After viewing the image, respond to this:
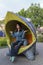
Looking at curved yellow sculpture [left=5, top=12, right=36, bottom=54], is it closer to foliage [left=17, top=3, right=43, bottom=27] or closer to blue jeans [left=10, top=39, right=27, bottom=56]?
blue jeans [left=10, top=39, right=27, bottom=56]

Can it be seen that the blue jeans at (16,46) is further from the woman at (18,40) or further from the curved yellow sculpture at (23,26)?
the curved yellow sculpture at (23,26)

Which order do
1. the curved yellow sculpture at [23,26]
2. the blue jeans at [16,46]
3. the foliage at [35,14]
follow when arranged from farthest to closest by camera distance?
the foliage at [35,14] < the curved yellow sculpture at [23,26] < the blue jeans at [16,46]

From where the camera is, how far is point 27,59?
8.67m

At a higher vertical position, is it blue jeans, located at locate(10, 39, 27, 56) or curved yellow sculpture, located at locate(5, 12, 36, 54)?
curved yellow sculpture, located at locate(5, 12, 36, 54)

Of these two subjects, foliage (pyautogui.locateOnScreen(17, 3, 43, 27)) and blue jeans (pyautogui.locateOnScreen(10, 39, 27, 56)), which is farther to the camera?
foliage (pyautogui.locateOnScreen(17, 3, 43, 27))

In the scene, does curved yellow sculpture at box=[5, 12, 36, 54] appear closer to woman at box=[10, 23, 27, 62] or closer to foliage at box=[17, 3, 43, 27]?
woman at box=[10, 23, 27, 62]

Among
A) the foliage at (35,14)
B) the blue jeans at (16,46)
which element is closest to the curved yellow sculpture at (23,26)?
the blue jeans at (16,46)

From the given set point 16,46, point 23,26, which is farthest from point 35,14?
point 16,46

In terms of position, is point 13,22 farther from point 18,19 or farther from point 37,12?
point 37,12

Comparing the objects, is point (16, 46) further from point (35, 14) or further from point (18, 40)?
point (35, 14)

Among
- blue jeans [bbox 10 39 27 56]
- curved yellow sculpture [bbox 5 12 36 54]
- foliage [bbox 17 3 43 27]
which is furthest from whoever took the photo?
foliage [bbox 17 3 43 27]

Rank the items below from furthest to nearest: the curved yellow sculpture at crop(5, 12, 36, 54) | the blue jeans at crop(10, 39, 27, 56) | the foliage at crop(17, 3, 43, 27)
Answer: the foliage at crop(17, 3, 43, 27), the curved yellow sculpture at crop(5, 12, 36, 54), the blue jeans at crop(10, 39, 27, 56)

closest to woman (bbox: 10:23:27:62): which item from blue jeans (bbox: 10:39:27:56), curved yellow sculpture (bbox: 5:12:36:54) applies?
blue jeans (bbox: 10:39:27:56)

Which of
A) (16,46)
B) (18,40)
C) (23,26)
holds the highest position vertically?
(23,26)
